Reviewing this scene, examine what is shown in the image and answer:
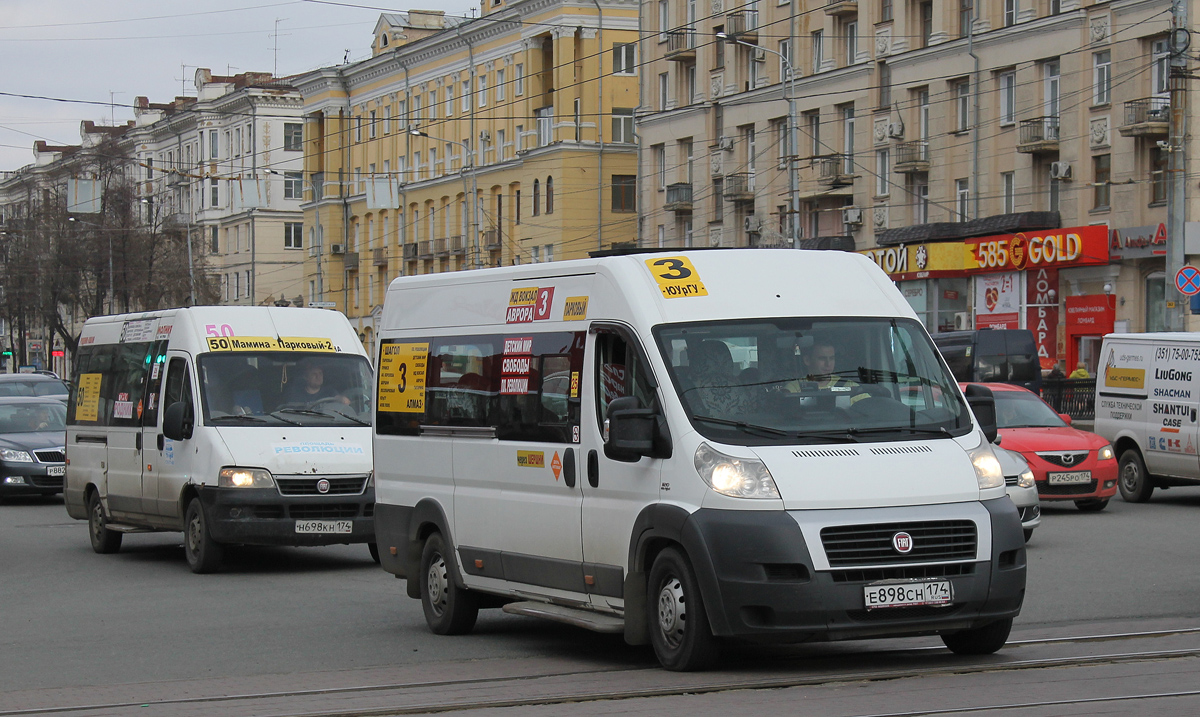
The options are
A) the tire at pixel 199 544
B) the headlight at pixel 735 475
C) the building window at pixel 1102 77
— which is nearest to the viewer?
the headlight at pixel 735 475

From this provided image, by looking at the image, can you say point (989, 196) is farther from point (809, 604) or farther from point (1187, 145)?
point (809, 604)

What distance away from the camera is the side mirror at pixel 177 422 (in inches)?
630

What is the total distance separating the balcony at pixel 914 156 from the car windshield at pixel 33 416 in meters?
29.6

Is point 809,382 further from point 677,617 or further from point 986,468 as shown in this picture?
point 677,617

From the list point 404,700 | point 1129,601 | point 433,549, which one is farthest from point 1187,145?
point 404,700

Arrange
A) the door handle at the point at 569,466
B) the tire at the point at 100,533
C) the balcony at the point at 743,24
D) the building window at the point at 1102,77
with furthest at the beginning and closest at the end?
the balcony at the point at 743,24, the building window at the point at 1102,77, the tire at the point at 100,533, the door handle at the point at 569,466

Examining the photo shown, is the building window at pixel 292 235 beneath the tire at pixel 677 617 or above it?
above

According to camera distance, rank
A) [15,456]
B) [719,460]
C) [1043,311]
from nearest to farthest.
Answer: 1. [719,460]
2. [15,456]
3. [1043,311]

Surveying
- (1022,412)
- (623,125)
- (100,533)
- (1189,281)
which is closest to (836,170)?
(623,125)

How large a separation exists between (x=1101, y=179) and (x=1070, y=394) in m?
7.87

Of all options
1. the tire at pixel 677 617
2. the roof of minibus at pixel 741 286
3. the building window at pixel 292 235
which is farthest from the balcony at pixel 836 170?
the building window at pixel 292 235

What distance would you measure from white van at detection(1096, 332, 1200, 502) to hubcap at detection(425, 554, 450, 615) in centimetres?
1281

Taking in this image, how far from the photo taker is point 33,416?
2775 centimetres

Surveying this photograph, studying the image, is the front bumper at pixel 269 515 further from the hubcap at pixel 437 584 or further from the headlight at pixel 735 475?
the headlight at pixel 735 475
